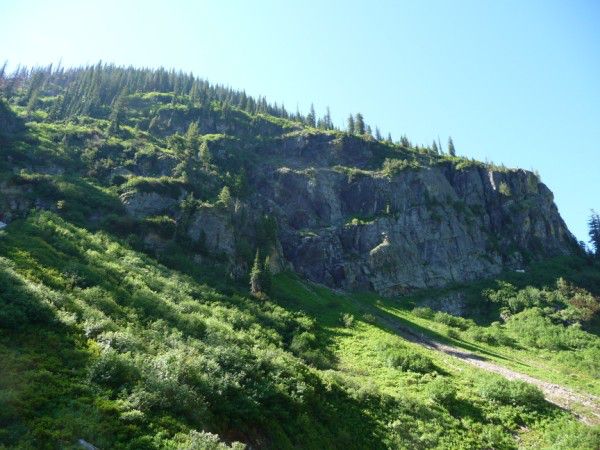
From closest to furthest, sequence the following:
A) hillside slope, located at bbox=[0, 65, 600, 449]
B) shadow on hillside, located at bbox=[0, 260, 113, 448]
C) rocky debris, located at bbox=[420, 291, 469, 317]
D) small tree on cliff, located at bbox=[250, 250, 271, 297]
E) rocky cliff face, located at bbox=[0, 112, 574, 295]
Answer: shadow on hillside, located at bbox=[0, 260, 113, 448], hillside slope, located at bbox=[0, 65, 600, 449], small tree on cliff, located at bbox=[250, 250, 271, 297], rocky cliff face, located at bbox=[0, 112, 574, 295], rocky debris, located at bbox=[420, 291, 469, 317]

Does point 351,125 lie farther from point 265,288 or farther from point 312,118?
point 265,288

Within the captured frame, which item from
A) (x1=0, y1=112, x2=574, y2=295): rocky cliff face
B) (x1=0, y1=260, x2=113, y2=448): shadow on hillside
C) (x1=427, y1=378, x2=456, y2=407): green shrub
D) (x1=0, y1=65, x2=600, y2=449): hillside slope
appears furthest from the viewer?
(x1=0, y1=112, x2=574, y2=295): rocky cliff face

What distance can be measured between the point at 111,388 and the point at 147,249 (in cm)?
4850

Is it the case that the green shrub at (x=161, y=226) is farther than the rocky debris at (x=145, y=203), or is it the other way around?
the rocky debris at (x=145, y=203)

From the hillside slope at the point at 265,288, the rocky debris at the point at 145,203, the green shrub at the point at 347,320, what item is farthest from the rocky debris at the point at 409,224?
the green shrub at the point at 347,320

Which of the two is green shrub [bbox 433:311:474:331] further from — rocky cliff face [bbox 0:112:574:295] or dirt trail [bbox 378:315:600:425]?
rocky cliff face [bbox 0:112:574:295]

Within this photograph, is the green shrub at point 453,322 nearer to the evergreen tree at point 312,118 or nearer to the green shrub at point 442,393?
the green shrub at point 442,393

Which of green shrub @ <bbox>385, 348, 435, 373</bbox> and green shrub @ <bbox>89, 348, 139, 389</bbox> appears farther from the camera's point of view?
green shrub @ <bbox>385, 348, 435, 373</bbox>

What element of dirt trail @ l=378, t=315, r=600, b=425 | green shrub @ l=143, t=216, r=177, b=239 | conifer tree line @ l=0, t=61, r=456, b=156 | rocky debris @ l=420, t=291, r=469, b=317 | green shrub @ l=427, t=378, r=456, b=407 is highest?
conifer tree line @ l=0, t=61, r=456, b=156

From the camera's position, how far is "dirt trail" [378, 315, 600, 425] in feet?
113

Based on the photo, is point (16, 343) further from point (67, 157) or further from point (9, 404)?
point (67, 157)

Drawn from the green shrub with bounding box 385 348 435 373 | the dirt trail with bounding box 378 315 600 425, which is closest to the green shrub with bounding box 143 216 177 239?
the dirt trail with bounding box 378 315 600 425

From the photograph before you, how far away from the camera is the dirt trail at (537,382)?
1352 inches

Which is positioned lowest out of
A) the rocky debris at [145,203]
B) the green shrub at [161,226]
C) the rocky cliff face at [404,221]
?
the green shrub at [161,226]
